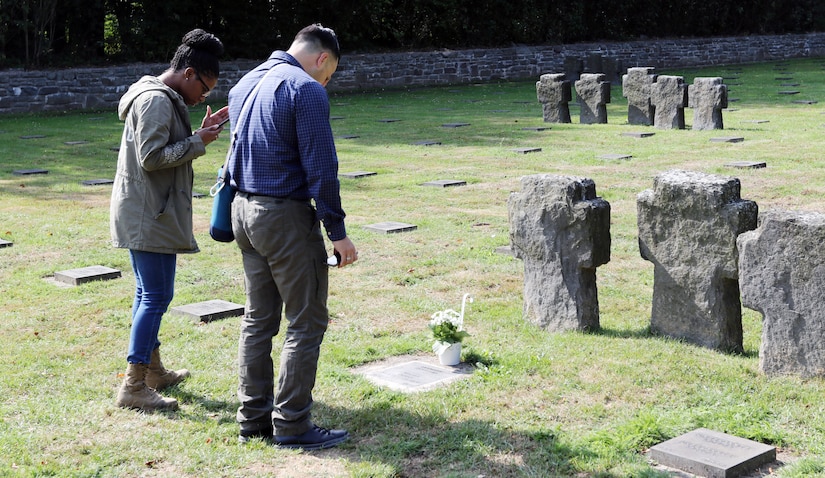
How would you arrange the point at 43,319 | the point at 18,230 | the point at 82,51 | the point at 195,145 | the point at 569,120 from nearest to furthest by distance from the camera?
the point at 195,145 < the point at 43,319 < the point at 18,230 < the point at 569,120 < the point at 82,51

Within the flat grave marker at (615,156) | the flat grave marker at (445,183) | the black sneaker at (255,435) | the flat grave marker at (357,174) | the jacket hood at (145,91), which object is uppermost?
the jacket hood at (145,91)

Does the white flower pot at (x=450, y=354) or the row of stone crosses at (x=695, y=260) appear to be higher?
the row of stone crosses at (x=695, y=260)

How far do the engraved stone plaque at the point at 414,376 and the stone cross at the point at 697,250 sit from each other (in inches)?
50.3

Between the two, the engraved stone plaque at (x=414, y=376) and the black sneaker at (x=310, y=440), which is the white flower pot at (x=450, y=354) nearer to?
the engraved stone plaque at (x=414, y=376)

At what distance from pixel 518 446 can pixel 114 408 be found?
6.45ft

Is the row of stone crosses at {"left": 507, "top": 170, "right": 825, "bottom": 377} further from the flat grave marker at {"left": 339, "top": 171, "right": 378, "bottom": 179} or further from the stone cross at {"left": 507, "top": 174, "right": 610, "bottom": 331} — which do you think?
the flat grave marker at {"left": 339, "top": 171, "right": 378, "bottom": 179}

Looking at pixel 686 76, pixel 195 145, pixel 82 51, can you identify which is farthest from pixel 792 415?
pixel 686 76

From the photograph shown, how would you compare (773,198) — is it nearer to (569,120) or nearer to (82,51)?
(569,120)

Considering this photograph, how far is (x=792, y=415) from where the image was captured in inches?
181

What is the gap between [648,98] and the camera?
55.2 feet

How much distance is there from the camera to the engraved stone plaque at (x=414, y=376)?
518 cm

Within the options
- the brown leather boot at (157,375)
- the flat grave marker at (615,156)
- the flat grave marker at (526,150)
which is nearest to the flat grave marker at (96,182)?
the flat grave marker at (526,150)

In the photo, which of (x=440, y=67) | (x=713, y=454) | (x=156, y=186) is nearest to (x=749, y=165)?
(x=713, y=454)

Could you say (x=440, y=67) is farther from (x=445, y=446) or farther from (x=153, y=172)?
(x=445, y=446)
